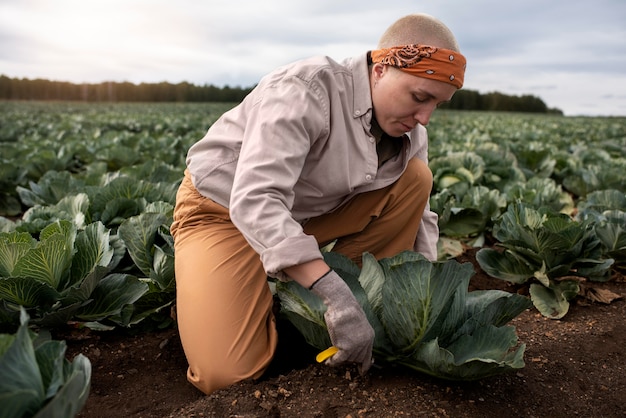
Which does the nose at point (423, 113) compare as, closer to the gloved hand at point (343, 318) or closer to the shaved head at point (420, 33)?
the shaved head at point (420, 33)

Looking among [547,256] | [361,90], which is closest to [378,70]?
[361,90]

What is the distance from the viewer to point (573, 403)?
1837mm

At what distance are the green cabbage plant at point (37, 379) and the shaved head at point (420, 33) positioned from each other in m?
1.45

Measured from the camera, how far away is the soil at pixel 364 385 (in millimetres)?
1718

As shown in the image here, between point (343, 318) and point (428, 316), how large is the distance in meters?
0.27

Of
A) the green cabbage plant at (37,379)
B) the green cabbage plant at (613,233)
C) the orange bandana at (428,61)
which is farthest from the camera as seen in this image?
the green cabbage plant at (613,233)

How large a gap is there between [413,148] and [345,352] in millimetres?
1103

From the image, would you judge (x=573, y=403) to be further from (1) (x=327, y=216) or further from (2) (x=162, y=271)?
(2) (x=162, y=271)

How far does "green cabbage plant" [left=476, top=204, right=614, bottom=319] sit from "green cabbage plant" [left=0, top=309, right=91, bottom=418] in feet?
7.11

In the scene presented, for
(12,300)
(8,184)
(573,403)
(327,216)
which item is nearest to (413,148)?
(327,216)

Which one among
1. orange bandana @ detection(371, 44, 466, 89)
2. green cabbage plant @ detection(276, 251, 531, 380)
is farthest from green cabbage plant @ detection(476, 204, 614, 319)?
orange bandana @ detection(371, 44, 466, 89)

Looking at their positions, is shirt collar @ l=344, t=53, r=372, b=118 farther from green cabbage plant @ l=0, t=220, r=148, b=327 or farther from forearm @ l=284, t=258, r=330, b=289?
green cabbage plant @ l=0, t=220, r=148, b=327

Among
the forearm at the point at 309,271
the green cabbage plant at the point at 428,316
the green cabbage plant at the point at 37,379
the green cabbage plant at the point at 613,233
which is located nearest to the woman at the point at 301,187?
the forearm at the point at 309,271

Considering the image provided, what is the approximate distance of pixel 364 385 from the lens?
1.80 metres
